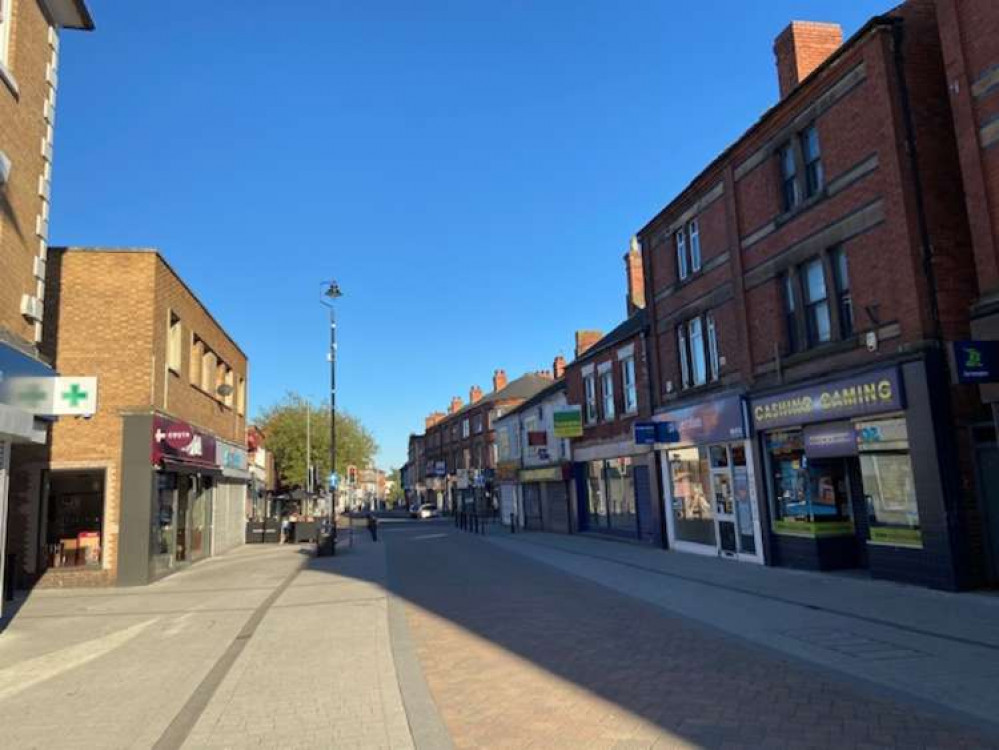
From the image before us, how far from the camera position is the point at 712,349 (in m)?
19.0

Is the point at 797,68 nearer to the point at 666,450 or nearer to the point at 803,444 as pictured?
the point at 803,444

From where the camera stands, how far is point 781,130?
1572cm

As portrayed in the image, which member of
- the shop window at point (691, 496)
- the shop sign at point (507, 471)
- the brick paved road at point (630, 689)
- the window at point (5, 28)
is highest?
the window at point (5, 28)

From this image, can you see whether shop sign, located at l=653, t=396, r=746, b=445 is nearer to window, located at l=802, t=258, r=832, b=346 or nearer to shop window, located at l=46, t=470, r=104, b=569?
window, located at l=802, t=258, r=832, b=346

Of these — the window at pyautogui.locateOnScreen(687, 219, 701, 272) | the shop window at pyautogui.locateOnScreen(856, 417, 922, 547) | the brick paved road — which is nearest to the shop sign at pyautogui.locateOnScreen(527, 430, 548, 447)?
the window at pyautogui.locateOnScreen(687, 219, 701, 272)

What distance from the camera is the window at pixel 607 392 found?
26.2m

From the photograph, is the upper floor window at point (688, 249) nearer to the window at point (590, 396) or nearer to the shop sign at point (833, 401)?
the shop sign at point (833, 401)

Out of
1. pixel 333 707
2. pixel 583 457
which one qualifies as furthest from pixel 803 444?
pixel 583 457

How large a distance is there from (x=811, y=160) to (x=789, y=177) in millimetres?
791

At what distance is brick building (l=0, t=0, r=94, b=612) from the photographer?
10391 millimetres

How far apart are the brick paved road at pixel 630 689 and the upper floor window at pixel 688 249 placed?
11.1 metres

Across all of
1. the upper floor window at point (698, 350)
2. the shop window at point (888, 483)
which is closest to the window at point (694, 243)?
the upper floor window at point (698, 350)

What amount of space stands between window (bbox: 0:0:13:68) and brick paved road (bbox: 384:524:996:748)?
9915 millimetres

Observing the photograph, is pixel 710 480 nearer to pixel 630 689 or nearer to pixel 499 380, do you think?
pixel 630 689
